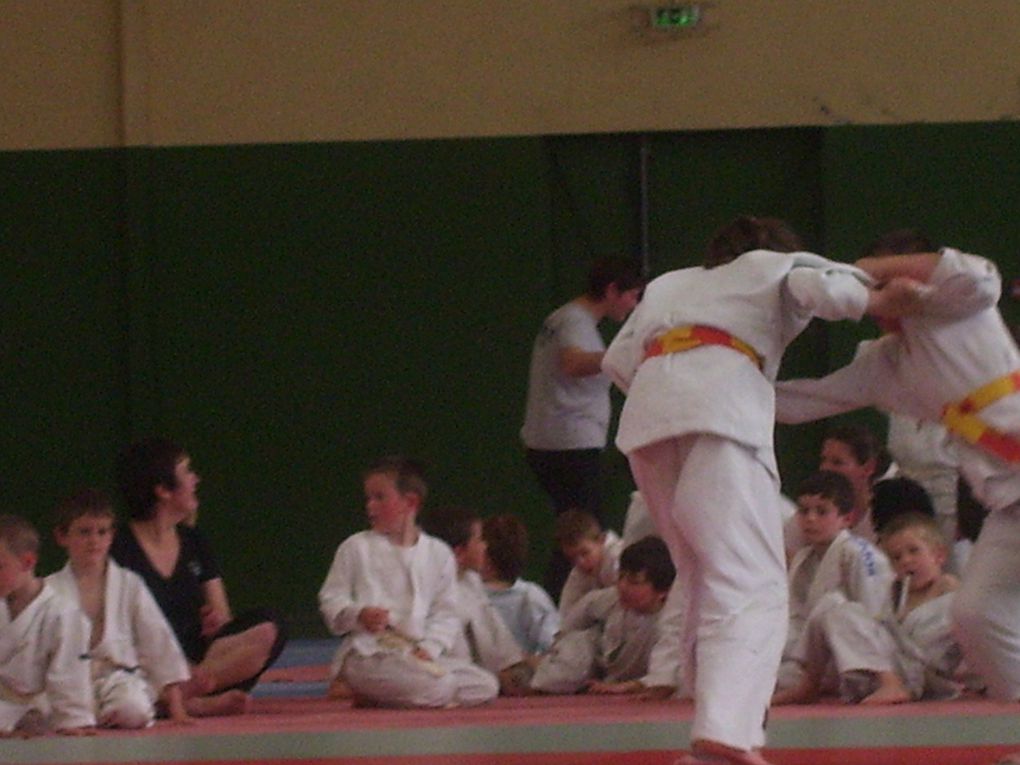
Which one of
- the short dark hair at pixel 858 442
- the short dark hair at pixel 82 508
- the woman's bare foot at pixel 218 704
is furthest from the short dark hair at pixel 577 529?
the short dark hair at pixel 82 508

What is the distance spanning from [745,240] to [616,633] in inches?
96.4

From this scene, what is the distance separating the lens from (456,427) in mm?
9867

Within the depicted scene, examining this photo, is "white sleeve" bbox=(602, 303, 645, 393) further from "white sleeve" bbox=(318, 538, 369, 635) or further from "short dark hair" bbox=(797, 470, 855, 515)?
"white sleeve" bbox=(318, 538, 369, 635)

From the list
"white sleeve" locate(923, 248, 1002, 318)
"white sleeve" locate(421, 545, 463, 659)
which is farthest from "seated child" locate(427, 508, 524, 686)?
"white sleeve" locate(923, 248, 1002, 318)

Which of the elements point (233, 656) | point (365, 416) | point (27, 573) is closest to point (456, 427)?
point (365, 416)

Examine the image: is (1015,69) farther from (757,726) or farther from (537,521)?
(757,726)

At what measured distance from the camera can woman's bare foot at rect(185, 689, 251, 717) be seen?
21.0 ft

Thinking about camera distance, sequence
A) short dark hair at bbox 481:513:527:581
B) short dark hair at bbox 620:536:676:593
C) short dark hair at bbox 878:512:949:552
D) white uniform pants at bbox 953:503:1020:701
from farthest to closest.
A: 1. short dark hair at bbox 481:513:527:581
2. short dark hair at bbox 620:536:676:593
3. short dark hair at bbox 878:512:949:552
4. white uniform pants at bbox 953:503:1020:701

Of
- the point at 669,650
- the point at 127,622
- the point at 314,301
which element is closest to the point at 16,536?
the point at 127,622

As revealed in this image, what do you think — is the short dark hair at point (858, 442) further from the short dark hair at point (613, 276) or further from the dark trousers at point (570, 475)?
the dark trousers at point (570, 475)

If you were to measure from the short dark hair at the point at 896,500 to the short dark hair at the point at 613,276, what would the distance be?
1.76 meters

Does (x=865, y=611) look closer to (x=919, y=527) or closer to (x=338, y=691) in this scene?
(x=919, y=527)

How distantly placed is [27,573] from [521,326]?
14.3ft

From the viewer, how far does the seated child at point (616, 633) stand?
6719 mm
